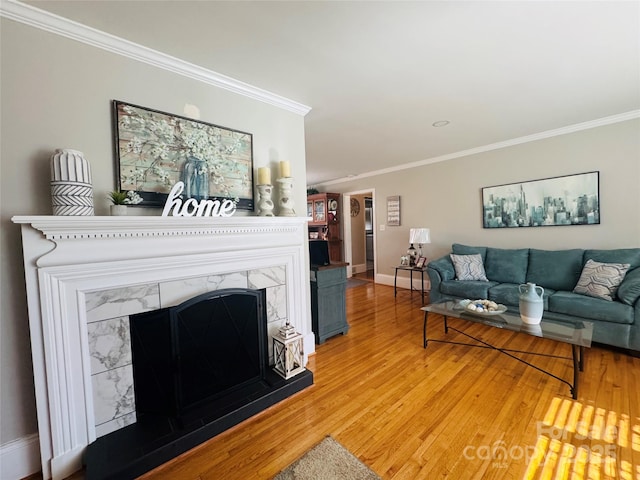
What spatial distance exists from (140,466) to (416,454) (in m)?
1.49

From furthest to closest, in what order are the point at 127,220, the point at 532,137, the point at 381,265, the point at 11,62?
the point at 381,265
the point at 532,137
the point at 127,220
the point at 11,62

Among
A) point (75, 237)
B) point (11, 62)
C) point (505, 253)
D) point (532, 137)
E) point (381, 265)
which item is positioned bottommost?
point (381, 265)

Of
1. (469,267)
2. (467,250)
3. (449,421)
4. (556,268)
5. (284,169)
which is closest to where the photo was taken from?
(449,421)

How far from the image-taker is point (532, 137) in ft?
11.5

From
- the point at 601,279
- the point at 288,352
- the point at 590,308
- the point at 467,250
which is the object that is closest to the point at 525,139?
the point at 467,250

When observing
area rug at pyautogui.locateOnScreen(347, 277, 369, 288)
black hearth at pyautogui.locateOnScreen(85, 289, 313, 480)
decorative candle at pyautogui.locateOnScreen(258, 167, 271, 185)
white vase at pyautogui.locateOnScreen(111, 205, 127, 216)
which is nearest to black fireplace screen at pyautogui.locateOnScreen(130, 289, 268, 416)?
black hearth at pyautogui.locateOnScreen(85, 289, 313, 480)

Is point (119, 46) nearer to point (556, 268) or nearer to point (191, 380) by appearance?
point (191, 380)

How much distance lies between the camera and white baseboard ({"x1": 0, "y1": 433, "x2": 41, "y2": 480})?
1335mm

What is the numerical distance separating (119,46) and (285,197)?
1403mm

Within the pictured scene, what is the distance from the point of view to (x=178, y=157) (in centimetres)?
182

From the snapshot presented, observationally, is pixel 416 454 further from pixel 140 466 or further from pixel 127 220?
pixel 127 220

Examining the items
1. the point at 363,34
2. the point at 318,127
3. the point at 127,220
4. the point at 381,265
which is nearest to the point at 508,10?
the point at 363,34

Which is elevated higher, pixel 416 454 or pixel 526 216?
pixel 526 216

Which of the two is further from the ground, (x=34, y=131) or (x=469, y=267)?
(x=34, y=131)
